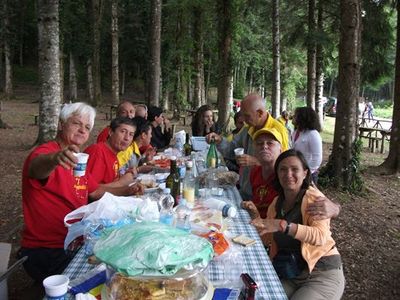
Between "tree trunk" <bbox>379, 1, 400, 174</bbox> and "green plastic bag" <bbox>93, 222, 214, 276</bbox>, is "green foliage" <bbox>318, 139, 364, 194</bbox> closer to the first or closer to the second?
"tree trunk" <bbox>379, 1, 400, 174</bbox>

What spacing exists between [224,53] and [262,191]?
9.66m

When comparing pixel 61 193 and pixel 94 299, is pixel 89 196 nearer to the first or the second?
pixel 61 193

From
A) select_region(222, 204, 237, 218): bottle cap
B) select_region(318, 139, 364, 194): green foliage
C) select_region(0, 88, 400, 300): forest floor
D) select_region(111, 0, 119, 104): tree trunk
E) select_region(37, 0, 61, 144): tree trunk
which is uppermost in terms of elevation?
select_region(111, 0, 119, 104): tree trunk

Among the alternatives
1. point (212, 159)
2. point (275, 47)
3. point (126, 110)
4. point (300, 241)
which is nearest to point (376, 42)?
point (275, 47)

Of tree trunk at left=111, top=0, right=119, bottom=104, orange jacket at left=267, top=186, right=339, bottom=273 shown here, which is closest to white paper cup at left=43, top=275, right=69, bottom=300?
orange jacket at left=267, top=186, right=339, bottom=273

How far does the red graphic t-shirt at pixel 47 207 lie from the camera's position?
8.81 ft

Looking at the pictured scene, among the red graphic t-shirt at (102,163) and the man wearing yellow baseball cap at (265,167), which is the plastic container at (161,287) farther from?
the red graphic t-shirt at (102,163)

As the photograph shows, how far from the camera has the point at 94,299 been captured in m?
1.56

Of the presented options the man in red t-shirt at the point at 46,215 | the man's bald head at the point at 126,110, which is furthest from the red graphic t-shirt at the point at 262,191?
the man's bald head at the point at 126,110

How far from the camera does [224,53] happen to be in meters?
12.4

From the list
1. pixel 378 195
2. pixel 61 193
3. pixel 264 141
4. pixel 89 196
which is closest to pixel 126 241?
pixel 61 193

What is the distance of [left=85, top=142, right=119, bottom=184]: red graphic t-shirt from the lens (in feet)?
11.7

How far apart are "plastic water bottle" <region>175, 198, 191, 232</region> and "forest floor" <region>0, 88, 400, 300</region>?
1795 mm

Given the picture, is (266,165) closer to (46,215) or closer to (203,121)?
(46,215)
